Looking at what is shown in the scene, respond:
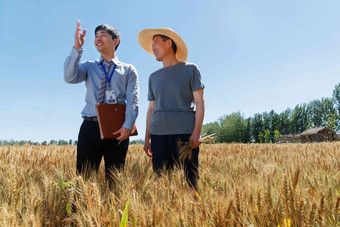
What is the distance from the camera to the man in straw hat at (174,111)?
2426 mm

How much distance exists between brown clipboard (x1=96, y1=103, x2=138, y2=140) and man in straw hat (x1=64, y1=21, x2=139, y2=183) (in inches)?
2.9

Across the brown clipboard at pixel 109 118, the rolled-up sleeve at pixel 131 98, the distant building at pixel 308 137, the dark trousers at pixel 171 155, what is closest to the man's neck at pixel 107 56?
the rolled-up sleeve at pixel 131 98

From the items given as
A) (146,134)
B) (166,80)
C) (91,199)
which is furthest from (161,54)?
(91,199)

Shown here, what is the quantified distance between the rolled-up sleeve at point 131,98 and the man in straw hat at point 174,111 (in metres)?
0.24

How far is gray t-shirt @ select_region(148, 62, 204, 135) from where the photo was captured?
8.03 ft

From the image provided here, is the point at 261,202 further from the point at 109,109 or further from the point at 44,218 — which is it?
the point at 109,109

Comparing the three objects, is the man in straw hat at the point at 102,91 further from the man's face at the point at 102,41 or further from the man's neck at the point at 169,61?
the man's neck at the point at 169,61

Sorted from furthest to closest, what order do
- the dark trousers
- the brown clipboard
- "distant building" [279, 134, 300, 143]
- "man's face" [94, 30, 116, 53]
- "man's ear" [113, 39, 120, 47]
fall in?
"distant building" [279, 134, 300, 143] → "man's ear" [113, 39, 120, 47] → "man's face" [94, 30, 116, 53] → the dark trousers → the brown clipboard

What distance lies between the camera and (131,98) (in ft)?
8.02

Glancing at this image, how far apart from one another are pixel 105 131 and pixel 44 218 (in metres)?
1.03

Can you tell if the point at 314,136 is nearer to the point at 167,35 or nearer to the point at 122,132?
the point at 167,35

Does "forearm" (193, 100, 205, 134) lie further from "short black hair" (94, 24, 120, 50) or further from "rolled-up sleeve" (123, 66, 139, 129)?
"short black hair" (94, 24, 120, 50)

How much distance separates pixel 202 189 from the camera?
5.79ft

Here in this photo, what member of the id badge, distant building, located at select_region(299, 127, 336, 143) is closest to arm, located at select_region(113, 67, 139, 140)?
the id badge
